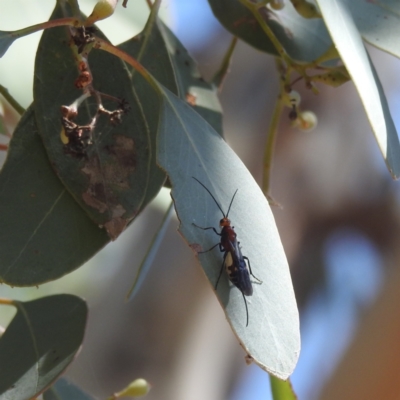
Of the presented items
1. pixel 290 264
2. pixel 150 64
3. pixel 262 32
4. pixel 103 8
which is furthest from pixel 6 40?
pixel 290 264

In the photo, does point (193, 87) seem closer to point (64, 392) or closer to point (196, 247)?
point (196, 247)

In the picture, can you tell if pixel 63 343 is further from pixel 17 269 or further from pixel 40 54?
pixel 40 54

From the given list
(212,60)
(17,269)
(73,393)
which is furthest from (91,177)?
(212,60)

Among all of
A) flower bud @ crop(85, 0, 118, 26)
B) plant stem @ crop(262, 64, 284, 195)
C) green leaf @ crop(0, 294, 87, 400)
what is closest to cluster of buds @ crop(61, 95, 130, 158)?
flower bud @ crop(85, 0, 118, 26)

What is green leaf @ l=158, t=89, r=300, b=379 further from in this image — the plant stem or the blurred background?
the blurred background

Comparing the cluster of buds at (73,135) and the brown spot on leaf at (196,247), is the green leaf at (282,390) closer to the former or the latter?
the brown spot on leaf at (196,247)

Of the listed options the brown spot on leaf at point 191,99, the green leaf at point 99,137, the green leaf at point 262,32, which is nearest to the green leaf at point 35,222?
the green leaf at point 99,137
